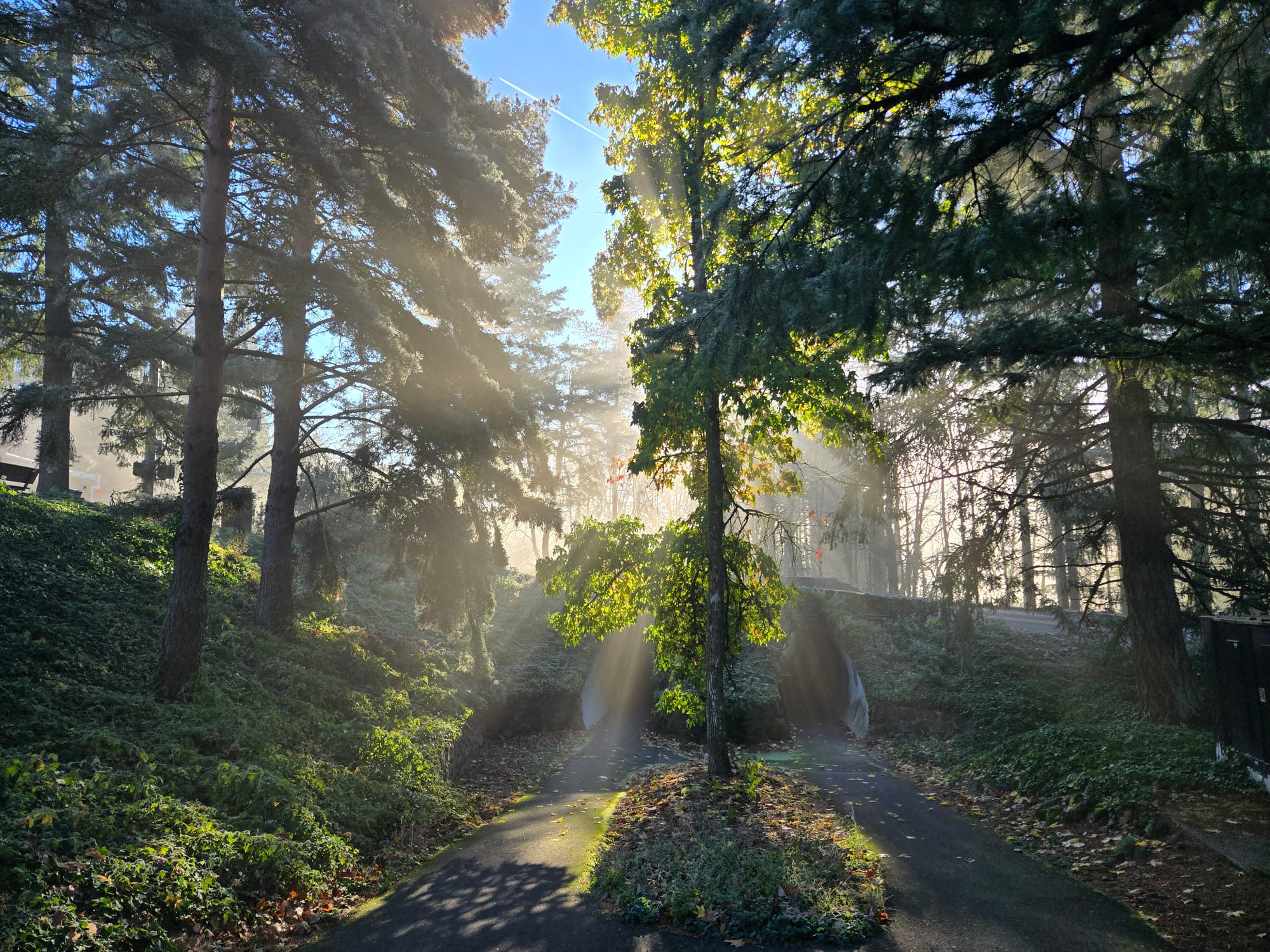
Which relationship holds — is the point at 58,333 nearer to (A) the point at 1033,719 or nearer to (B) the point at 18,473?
(B) the point at 18,473

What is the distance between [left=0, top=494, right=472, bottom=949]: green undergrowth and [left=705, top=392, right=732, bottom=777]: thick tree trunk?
3732 mm

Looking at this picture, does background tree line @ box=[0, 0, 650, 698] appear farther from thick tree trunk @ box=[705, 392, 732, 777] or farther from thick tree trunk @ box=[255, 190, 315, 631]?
thick tree trunk @ box=[705, 392, 732, 777]

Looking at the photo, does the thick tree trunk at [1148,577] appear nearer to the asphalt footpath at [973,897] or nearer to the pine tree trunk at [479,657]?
the asphalt footpath at [973,897]

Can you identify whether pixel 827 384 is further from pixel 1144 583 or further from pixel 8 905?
pixel 8 905

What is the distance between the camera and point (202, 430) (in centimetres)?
948

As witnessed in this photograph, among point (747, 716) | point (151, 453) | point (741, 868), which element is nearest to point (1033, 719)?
point (747, 716)

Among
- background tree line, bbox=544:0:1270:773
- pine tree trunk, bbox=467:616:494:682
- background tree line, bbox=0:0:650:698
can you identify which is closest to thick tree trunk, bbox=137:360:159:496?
background tree line, bbox=0:0:650:698

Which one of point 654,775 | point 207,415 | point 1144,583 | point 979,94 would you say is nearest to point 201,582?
point 207,415

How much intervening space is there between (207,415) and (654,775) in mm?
8979

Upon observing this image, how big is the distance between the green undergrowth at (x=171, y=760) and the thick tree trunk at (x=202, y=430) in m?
0.50

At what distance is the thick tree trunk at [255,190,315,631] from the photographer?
42.2 feet

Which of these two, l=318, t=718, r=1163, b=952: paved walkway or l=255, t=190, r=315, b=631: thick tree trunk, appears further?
l=255, t=190, r=315, b=631: thick tree trunk

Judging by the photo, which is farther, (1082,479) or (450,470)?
(1082,479)

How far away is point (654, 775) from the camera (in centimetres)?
1214
